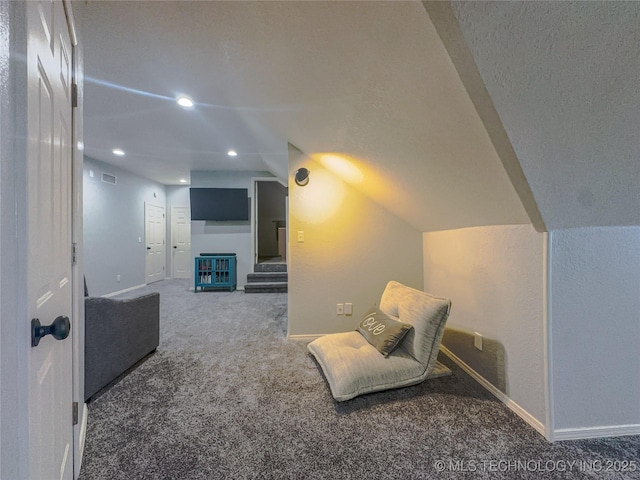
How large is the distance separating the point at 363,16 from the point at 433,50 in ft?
1.10

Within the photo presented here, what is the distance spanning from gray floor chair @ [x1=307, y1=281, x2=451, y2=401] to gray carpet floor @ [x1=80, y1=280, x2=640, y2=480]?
0.09 metres

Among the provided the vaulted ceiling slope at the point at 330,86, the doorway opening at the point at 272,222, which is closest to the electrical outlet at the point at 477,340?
the vaulted ceiling slope at the point at 330,86

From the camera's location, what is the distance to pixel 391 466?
124 centimetres

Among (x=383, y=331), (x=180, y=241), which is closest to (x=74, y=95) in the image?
(x=383, y=331)

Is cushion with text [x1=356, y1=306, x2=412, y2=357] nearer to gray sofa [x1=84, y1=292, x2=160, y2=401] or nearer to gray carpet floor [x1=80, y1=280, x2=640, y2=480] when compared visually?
gray carpet floor [x1=80, y1=280, x2=640, y2=480]

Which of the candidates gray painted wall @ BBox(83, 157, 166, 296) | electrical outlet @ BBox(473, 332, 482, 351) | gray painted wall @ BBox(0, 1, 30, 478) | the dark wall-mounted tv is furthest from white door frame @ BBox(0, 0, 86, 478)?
Result: gray painted wall @ BBox(83, 157, 166, 296)

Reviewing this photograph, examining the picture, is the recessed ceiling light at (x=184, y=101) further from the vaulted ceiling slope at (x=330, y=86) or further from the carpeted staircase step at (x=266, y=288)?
the carpeted staircase step at (x=266, y=288)

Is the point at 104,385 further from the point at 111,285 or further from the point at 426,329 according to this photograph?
the point at 111,285

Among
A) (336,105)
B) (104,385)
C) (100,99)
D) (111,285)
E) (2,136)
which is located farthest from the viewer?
(111,285)

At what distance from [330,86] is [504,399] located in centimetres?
231

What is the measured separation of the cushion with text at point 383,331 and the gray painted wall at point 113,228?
16.5 ft

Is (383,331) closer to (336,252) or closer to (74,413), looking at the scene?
(336,252)

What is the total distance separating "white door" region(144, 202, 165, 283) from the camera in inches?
238

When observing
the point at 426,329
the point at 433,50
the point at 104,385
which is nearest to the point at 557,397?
the point at 426,329
